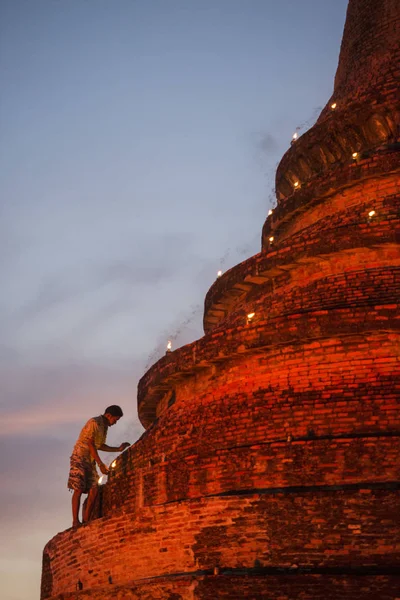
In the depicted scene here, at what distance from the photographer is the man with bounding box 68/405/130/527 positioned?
50.0ft

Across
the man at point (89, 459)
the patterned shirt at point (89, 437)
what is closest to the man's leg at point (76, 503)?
the man at point (89, 459)

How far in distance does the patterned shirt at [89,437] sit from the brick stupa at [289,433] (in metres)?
0.58

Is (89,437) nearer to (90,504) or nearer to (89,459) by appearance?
(89,459)

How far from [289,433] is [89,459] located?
4.21 metres

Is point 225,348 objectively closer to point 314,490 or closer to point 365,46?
point 314,490

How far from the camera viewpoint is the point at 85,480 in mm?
15273

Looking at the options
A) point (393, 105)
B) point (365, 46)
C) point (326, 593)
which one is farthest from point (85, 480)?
point (365, 46)

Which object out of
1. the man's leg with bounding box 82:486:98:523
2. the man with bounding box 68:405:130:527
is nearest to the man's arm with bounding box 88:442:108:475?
the man with bounding box 68:405:130:527

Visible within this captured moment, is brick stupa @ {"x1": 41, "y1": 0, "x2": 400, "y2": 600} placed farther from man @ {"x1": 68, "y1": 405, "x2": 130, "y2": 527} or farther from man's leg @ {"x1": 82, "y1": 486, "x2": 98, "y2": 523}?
man @ {"x1": 68, "y1": 405, "x2": 130, "y2": 527}

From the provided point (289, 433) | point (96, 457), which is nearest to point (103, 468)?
point (96, 457)

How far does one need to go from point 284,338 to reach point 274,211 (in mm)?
4620

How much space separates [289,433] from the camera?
41.8 feet

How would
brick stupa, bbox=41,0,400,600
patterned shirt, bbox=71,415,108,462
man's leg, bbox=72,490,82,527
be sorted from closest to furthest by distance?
1. brick stupa, bbox=41,0,400,600
2. man's leg, bbox=72,490,82,527
3. patterned shirt, bbox=71,415,108,462

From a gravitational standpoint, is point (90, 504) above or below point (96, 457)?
below
